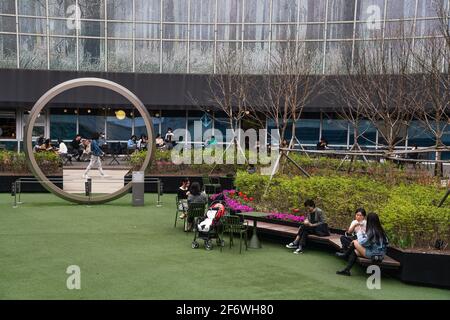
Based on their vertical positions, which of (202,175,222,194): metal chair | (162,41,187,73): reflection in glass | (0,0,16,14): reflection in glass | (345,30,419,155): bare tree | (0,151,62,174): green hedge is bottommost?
(202,175,222,194): metal chair

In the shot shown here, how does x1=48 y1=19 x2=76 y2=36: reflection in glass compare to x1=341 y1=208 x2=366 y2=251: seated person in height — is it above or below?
above

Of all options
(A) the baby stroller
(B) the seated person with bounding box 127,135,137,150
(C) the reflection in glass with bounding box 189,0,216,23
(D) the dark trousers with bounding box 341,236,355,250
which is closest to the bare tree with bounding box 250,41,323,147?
(C) the reflection in glass with bounding box 189,0,216,23

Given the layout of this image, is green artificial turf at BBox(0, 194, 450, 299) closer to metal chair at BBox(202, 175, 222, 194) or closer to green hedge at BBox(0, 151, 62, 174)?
metal chair at BBox(202, 175, 222, 194)

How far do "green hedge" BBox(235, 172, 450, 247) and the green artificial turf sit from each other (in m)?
1.11

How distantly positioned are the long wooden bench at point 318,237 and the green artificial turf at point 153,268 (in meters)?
0.30

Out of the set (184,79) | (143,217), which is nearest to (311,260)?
(143,217)

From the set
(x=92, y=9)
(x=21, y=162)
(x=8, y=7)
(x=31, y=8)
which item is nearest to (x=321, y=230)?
(x=21, y=162)

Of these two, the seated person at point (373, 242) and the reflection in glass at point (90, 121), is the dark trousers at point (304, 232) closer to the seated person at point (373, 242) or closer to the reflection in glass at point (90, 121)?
the seated person at point (373, 242)

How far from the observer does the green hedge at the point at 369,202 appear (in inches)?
415

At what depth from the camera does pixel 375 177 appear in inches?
703

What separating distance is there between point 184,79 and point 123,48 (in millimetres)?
5055

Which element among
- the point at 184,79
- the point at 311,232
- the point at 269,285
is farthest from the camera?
the point at 184,79

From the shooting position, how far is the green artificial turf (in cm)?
906

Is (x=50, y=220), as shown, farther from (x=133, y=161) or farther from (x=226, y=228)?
(x=133, y=161)
